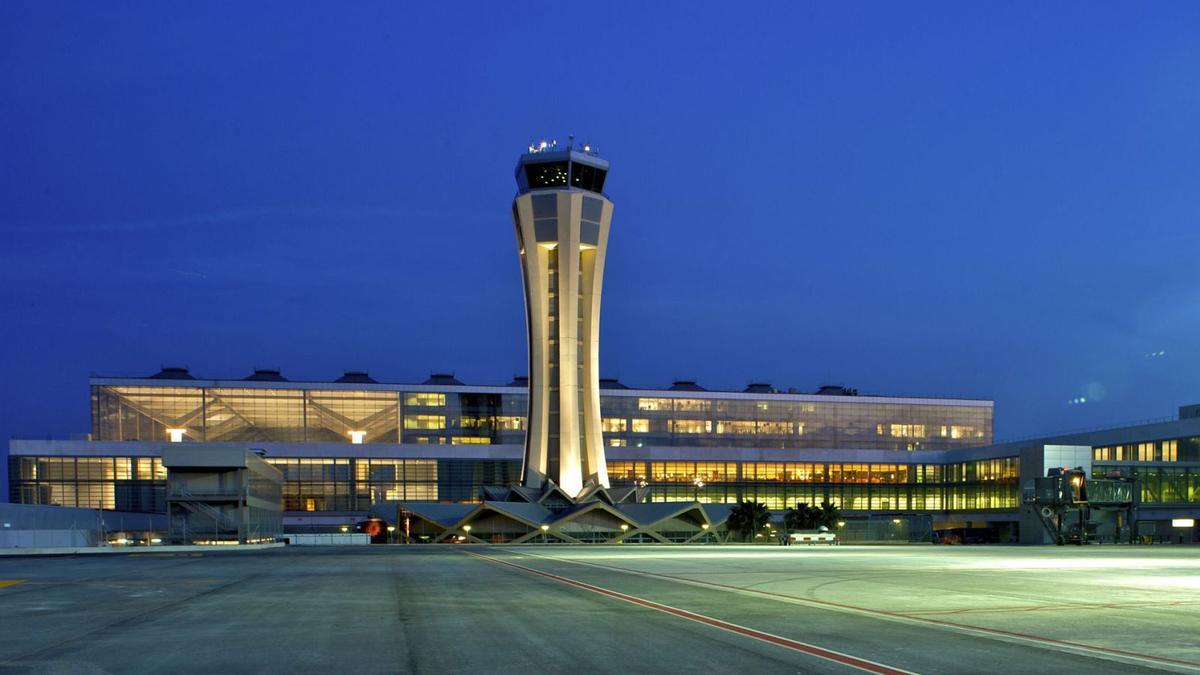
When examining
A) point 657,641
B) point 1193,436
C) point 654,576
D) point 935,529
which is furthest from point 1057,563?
point 935,529

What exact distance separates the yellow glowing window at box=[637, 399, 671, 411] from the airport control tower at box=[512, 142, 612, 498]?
50612 mm

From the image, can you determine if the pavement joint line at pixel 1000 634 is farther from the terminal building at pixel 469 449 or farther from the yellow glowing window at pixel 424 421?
the yellow glowing window at pixel 424 421

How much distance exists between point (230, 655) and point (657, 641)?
7.04 m

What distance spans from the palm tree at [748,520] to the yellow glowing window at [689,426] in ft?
152

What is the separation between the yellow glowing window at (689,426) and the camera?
16638cm

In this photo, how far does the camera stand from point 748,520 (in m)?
118

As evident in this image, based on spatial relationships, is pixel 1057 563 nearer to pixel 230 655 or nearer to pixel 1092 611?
pixel 1092 611

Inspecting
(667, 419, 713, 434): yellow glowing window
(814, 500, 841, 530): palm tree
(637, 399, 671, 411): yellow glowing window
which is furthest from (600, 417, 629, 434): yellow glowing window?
(814, 500, 841, 530): palm tree

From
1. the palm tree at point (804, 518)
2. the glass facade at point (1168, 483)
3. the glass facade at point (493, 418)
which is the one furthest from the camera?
the glass facade at point (493, 418)

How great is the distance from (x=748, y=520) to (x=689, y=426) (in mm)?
49133

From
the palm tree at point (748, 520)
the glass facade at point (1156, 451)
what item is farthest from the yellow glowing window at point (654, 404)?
the glass facade at point (1156, 451)

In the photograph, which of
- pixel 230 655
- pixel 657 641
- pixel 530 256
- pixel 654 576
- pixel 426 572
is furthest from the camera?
pixel 530 256

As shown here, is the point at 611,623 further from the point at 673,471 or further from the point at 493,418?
the point at 493,418

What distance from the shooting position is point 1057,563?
4656 cm
